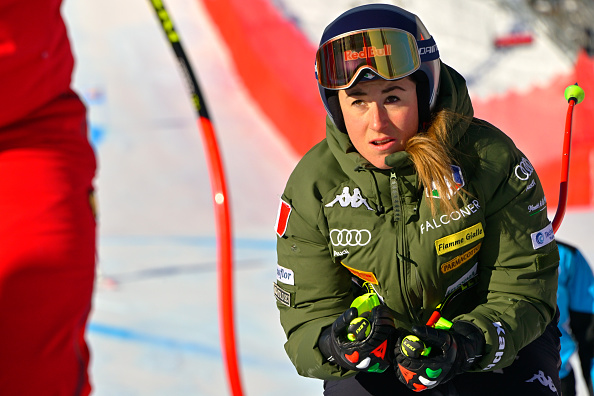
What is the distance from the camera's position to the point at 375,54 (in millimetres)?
1920

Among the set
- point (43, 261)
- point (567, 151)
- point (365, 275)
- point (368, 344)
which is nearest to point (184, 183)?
point (43, 261)

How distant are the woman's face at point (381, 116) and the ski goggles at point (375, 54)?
38mm

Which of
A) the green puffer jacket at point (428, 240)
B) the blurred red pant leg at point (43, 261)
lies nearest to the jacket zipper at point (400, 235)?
the green puffer jacket at point (428, 240)

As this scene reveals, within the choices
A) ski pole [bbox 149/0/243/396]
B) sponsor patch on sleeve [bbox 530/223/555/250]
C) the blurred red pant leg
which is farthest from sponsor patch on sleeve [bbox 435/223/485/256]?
the blurred red pant leg

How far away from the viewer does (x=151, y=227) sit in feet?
22.2

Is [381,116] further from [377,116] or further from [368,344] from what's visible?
[368,344]

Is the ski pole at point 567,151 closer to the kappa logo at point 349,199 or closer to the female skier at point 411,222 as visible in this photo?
the female skier at point 411,222

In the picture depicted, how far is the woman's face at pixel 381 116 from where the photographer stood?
1947mm

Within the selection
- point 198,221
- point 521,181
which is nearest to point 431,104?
point 521,181

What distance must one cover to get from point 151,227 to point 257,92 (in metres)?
2.86

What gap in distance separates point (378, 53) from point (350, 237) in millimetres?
455

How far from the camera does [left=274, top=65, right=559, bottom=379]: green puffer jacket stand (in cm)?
190

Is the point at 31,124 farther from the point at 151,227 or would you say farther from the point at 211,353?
the point at 151,227

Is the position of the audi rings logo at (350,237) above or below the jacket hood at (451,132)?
below
